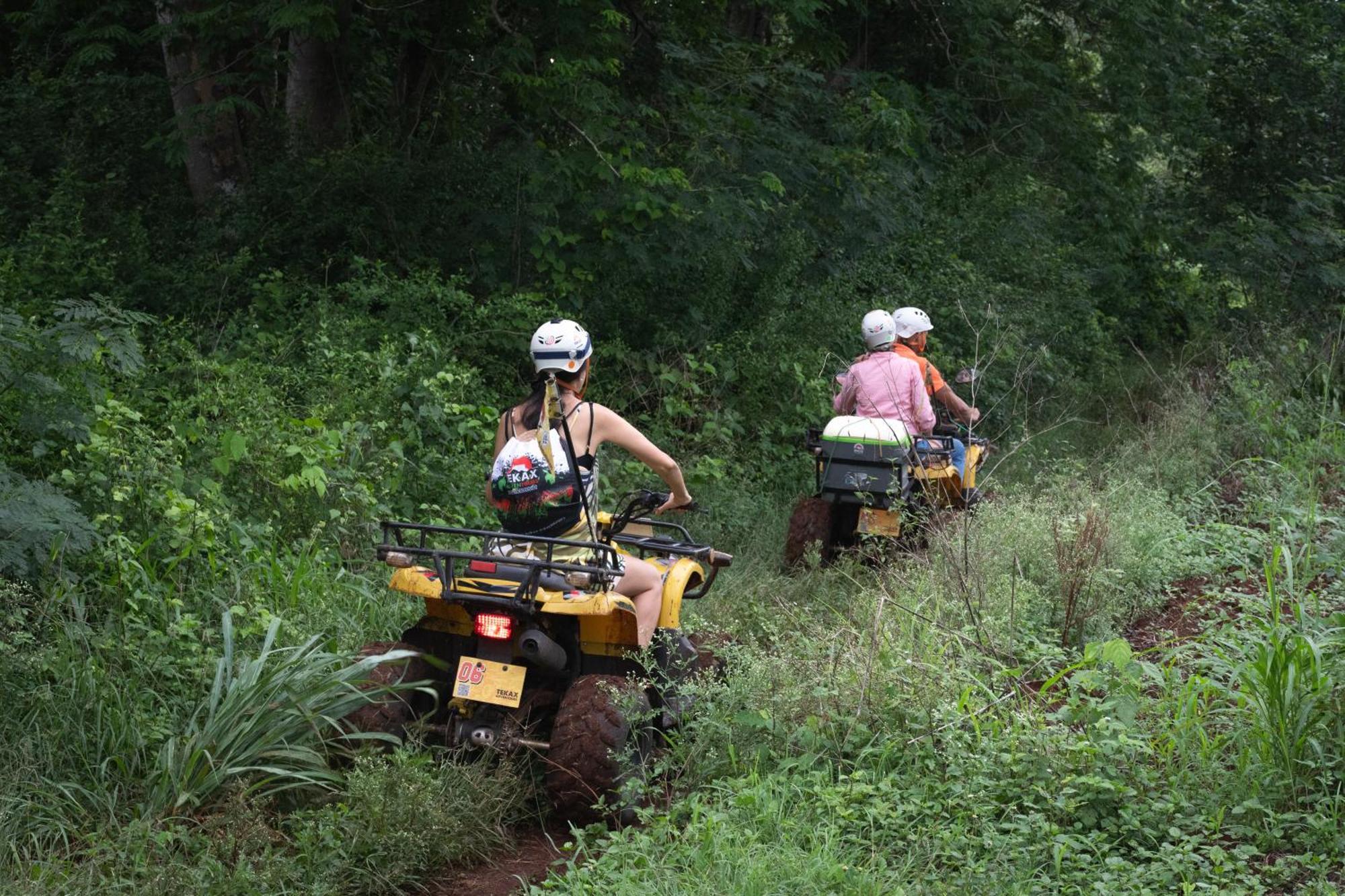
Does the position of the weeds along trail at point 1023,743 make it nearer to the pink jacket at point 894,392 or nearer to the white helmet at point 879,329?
the pink jacket at point 894,392

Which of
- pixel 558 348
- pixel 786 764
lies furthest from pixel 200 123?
pixel 786 764

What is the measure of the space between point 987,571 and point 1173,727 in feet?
7.19

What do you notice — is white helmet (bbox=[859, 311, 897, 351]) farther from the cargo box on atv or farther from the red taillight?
the red taillight

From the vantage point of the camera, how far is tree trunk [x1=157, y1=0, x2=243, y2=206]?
12.5 m

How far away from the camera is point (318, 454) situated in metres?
7.87

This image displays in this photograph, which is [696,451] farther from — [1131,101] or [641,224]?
[1131,101]

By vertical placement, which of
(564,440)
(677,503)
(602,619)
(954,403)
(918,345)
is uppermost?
(918,345)

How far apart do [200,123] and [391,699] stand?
813 cm

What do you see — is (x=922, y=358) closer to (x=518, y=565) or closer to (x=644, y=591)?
(x=644, y=591)

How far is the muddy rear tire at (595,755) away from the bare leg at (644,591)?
0.41 meters

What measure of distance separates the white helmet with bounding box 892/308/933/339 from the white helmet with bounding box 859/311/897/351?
1.00ft

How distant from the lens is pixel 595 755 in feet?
17.7

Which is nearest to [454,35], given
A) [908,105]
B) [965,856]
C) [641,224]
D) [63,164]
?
[641,224]

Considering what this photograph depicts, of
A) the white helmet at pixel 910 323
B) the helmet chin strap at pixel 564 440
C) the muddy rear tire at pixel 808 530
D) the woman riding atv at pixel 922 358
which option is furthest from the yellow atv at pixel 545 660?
the white helmet at pixel 910 323
